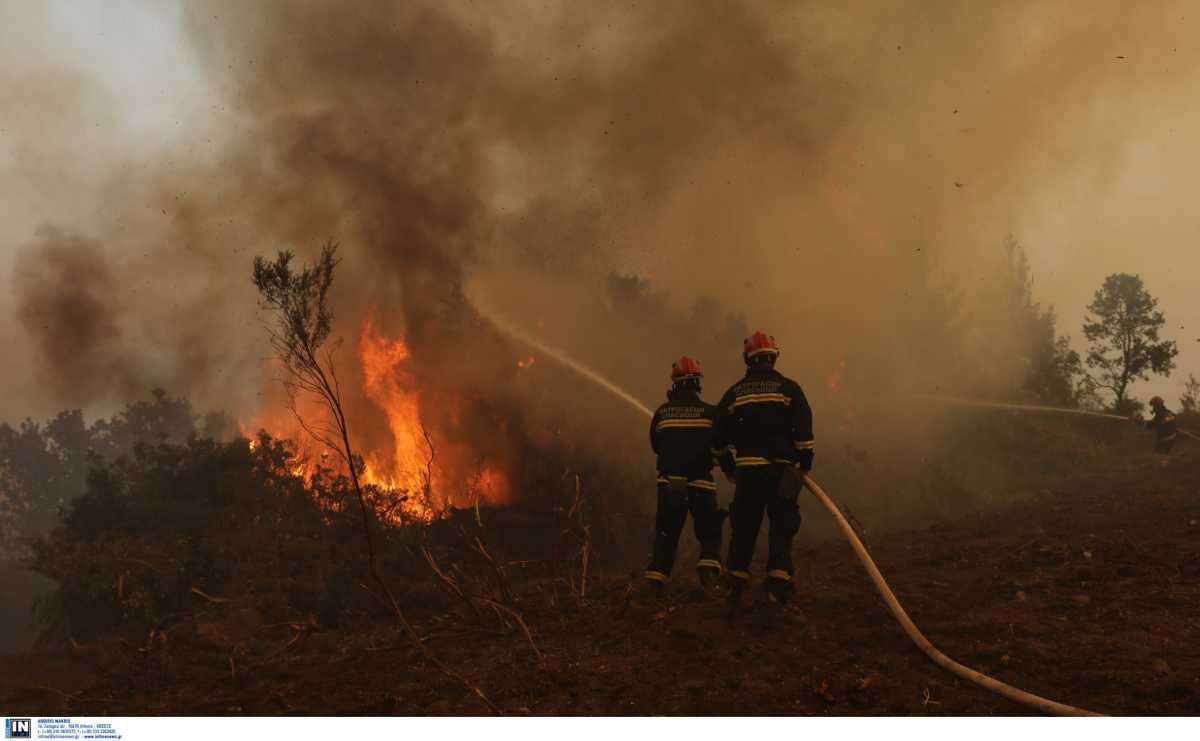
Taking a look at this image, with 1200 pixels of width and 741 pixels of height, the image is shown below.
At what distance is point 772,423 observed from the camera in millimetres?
6617

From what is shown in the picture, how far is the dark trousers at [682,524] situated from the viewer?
24.1 ft

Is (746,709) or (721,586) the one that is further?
(721,586)

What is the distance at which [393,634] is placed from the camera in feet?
26.3

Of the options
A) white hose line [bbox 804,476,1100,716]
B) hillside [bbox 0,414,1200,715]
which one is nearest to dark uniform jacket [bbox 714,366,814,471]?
white hose line [bbox 804,476,1100,716]

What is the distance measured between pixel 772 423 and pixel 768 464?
390 millimetres

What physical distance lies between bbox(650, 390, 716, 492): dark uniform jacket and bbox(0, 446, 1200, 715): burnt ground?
129 centimetres

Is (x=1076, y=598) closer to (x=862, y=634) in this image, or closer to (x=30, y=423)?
(x=862, y=634)

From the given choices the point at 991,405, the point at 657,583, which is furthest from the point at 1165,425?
the point at 657,583

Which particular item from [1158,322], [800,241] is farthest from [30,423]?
[1158,322]

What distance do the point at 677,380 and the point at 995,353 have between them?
22724 millimetres

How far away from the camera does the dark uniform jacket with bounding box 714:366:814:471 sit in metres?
6.58

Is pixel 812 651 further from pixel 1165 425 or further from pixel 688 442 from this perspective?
pixel 1165 425

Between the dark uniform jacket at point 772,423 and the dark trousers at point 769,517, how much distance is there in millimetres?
130

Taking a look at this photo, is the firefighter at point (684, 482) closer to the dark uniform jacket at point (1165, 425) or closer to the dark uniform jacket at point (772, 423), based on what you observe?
the dark uniform jacket at point (772, 423)
